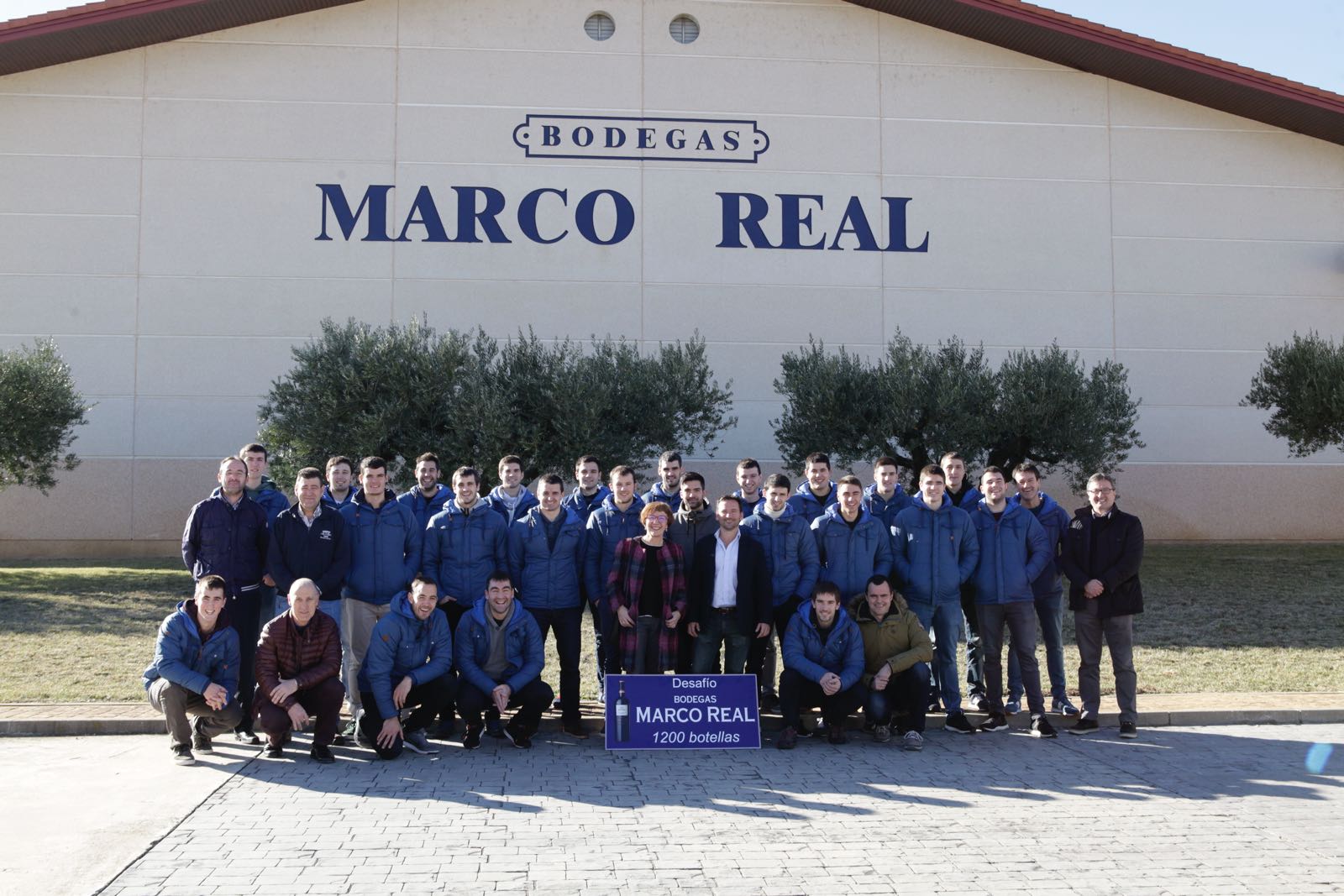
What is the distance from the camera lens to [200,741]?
6.79 m

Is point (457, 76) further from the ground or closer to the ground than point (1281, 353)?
further from the ground

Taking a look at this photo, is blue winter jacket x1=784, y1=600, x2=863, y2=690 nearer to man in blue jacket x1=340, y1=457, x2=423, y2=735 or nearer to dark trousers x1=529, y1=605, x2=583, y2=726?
dark trousers x1=529, y1=605, x2=583, y2=726

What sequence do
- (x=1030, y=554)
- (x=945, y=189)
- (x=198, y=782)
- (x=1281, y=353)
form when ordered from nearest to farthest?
A: 1. (x=198, y=782)
2. (x=1030, y=554)
3. (x=1281, y=353)
4. (x=945, y=189)

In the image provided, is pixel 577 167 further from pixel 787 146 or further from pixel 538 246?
pixel 787 146

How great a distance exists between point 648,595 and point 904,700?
6.04ft

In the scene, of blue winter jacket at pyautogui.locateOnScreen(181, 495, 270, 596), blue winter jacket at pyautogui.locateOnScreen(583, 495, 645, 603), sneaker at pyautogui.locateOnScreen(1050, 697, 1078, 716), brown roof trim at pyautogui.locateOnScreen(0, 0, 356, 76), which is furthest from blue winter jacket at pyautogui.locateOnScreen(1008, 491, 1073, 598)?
brown roof trim at pyautogui.locateOnScreen(0, 0, 356, 76)

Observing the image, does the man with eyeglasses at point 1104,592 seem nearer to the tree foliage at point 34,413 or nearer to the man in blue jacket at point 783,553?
the man in blue jacket at point 783,553

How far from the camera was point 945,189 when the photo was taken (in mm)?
20016

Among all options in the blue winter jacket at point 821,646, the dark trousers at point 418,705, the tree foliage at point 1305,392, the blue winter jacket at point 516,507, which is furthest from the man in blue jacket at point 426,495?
the tree foliage at point 1305,392

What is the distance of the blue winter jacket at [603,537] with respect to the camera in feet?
25.8

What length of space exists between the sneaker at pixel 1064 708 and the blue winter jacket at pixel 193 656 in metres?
5.58

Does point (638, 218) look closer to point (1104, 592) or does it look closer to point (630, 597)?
point (630, 597)

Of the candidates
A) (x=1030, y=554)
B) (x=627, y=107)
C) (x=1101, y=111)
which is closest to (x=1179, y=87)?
(x=1101, y=111)

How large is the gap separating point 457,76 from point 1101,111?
38.9 ft
